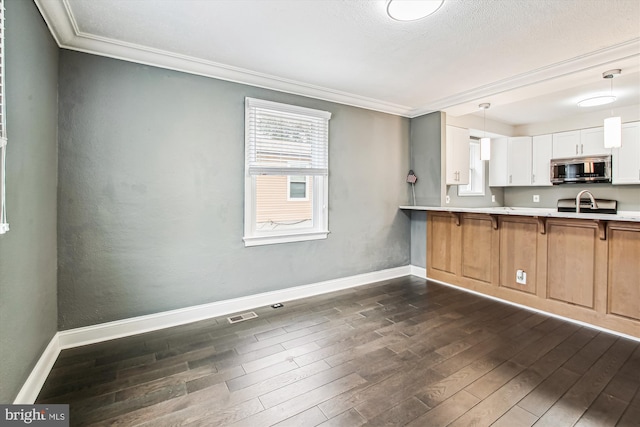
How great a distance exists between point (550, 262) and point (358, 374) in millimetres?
2445

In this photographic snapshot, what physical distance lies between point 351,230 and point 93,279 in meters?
2.82

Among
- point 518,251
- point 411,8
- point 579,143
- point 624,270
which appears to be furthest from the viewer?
point 579,143

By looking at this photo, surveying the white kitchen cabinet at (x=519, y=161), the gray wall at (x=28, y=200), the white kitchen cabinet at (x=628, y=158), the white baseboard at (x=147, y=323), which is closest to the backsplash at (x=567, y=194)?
the white kitchen cabinet at (x=628, y=158)

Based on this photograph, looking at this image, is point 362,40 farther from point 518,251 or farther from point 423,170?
point 518,251

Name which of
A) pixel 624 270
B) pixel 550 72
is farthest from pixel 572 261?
pixel 550 72

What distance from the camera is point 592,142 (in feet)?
15.3

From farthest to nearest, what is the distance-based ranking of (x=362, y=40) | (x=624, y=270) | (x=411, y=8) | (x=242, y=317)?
1. (x=242, y=317)
2. (x=624, y=270)
3. (x=362, y=40)
4. (x=411, y=8)

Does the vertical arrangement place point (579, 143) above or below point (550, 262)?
above

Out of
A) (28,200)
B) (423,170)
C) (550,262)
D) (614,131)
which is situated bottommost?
(550,262)

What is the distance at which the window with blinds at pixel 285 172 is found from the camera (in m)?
3.26

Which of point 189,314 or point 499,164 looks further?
point 499,164

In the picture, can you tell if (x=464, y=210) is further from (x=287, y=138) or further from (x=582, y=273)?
(x=287, y=138)

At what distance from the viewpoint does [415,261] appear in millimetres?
4652

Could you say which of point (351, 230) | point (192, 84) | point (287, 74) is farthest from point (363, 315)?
point (192, 84)
